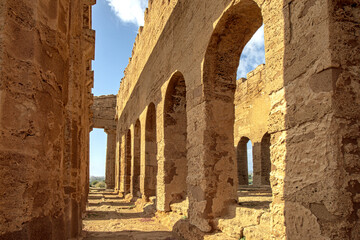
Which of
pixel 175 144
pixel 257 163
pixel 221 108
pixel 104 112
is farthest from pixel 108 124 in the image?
pixel 221 108

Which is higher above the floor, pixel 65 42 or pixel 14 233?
pixel 65 42

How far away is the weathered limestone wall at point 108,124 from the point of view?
20859 mm

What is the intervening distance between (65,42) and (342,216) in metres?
2.46

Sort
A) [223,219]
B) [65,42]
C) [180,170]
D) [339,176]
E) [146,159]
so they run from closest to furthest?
1. [65,42]
2. [339,176]
3. [223,219]
4. [180,170]
5. [146,159]

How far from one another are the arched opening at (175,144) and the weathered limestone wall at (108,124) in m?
14.4

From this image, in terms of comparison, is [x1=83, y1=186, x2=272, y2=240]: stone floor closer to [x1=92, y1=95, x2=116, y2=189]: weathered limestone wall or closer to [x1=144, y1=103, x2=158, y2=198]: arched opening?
[x1=144, y1=103, x2=158, y2=198]: arched opening

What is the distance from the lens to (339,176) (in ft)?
7.43

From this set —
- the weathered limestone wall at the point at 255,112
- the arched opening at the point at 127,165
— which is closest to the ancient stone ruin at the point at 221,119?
the weathered limestone wall at the point at 255,112

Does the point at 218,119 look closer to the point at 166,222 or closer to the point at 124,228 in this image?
the point at 166,222

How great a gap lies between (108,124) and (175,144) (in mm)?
14595

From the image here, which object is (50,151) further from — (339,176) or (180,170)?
(180,170)

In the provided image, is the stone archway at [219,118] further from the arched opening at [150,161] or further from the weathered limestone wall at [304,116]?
the arched opening at [150,161]

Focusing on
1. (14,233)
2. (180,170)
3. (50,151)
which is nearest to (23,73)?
(50,151)

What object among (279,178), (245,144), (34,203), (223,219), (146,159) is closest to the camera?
(34,203)
